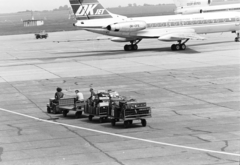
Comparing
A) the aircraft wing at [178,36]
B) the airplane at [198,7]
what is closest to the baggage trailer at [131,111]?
the aircraft wing at [178,36]

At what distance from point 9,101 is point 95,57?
2540cm

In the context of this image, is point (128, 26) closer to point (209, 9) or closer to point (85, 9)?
point (85, 9)

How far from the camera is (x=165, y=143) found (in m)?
21.2

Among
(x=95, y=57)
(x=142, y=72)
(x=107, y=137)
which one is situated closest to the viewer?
(x=107, y=137)

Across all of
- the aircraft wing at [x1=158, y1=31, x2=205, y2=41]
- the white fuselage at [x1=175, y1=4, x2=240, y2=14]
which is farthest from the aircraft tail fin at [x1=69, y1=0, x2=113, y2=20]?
the white fuselage at [x1=175, y1=4, x2=240, y2=14]

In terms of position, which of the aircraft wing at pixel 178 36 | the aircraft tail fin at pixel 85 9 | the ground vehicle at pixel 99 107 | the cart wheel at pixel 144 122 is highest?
the aircraft tail fin at pixel 85 9

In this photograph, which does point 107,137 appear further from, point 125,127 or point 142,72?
point 142,72

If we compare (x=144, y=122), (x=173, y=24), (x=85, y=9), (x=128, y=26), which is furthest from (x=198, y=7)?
(x=144, y=122)

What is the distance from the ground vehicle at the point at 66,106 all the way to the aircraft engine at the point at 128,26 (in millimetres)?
29673

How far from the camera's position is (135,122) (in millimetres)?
26391

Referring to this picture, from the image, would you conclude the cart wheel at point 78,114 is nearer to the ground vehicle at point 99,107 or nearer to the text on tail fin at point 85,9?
the ground vehicle at point 99,107

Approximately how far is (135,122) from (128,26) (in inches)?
1362

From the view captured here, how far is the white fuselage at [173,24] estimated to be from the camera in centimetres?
6003

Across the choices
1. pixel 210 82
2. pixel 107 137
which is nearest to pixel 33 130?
pixel 107 137
